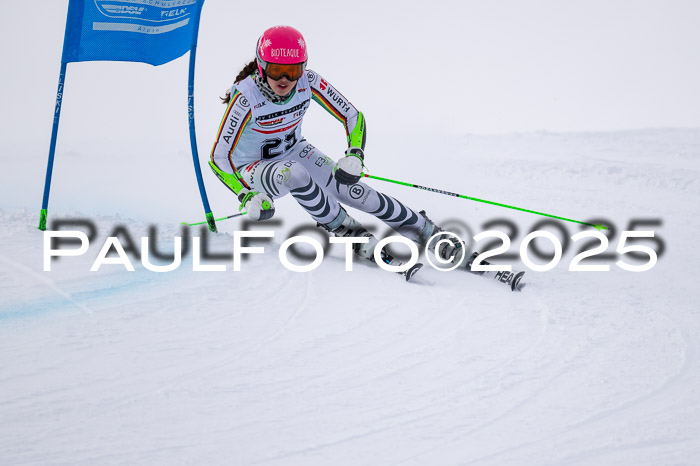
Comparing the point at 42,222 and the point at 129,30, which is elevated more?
the point at 129,30

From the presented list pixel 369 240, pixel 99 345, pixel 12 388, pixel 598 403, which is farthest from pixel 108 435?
pixel 369 240

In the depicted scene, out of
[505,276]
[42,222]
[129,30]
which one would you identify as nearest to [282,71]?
[129,30]

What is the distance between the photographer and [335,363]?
9.59 feet

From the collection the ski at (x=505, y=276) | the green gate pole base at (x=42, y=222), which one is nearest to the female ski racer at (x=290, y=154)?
the ski at (x=505, y=276)

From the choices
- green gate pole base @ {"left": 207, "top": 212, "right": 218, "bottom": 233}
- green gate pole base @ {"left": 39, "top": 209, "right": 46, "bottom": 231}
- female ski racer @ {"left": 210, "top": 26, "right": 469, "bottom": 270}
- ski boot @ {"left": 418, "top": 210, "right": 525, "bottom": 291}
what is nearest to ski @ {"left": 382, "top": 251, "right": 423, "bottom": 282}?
female ski racer @ {"left": 210, "top": 26, "right": 469, "bottom": 270}

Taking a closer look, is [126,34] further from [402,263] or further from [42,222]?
[402,263]

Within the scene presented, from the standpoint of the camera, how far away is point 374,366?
114 inches

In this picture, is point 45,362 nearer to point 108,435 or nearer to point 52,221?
point 108,435

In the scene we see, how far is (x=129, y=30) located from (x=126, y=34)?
0.12 feet

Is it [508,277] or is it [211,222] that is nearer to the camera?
[508,277]

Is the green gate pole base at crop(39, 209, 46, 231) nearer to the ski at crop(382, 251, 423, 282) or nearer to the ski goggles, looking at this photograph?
the ski goggles

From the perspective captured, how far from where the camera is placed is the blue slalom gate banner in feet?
14.5

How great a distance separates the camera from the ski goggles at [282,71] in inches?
159

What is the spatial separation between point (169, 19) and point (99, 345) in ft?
8.76
